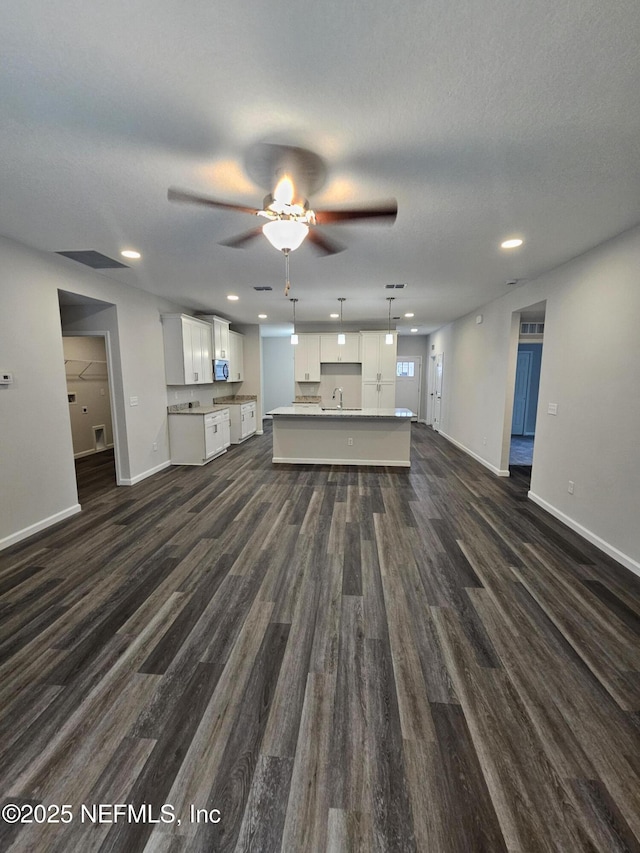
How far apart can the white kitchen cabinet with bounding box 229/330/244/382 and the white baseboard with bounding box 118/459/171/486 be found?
246cm

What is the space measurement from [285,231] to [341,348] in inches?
219

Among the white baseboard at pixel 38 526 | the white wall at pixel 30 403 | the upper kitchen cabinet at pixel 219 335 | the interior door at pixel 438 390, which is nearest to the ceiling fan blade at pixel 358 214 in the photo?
the white wall at pixel 30 403

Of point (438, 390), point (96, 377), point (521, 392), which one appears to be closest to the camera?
point (96, 377)

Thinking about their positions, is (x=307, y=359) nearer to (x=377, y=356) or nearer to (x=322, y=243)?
(x=377, y=356)

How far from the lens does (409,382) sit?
32.8ft

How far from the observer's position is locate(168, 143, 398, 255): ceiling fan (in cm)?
180

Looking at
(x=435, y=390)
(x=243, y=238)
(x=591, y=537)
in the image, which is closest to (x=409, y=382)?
(x=435, y=390)

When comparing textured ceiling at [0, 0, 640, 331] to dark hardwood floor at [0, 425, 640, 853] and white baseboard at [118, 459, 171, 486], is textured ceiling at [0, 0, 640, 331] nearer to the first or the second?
dark hardwood floor at [0, 425, 640, 853]

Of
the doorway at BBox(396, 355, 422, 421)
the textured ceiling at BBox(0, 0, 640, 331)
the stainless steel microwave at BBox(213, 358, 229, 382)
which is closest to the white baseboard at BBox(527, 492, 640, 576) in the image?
the textured ceiling at BBox(0, 0, 640, 331)

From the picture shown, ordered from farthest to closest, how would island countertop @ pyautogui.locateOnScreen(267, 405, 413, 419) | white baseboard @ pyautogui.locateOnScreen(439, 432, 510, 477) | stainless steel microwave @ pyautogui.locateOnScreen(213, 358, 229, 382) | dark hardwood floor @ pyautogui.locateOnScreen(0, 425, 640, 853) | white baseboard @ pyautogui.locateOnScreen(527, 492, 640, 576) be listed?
stainless steel microwave @ pyautogui.locateOnScreen(213, 358, 229, 382)
island countertop @ pyautogui.locateOnScreen(267, 405, 413, 419)
white baseboard @ pyautogui.locateOnScreen(439, 432, 510, 477)
white baseboard @ pyautogui.locateOnScreen(527, 492, 640, 576)
dark hardwood floor @ pyautogui.locateOnScreen(0, 425, 640, 853)

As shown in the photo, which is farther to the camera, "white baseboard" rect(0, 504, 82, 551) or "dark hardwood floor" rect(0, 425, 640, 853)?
"white baseboard" rect(0, 504, 82, 551)

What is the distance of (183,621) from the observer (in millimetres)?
2105

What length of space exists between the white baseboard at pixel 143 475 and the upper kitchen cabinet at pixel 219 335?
2.23 metres

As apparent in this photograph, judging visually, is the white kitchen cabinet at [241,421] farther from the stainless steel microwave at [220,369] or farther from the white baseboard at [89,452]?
the white baseboard at [89,452]
